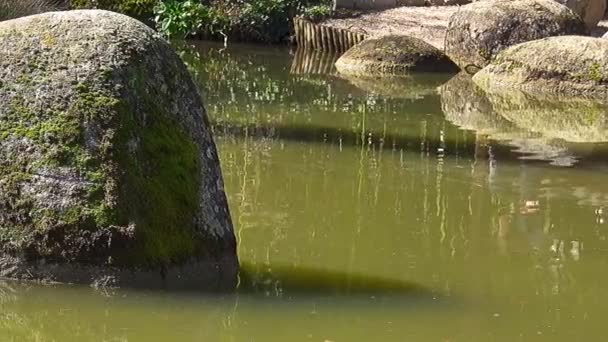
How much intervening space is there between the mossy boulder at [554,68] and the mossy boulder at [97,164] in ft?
35.8

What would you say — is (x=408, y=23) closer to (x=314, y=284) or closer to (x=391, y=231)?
(x=391, y=231)

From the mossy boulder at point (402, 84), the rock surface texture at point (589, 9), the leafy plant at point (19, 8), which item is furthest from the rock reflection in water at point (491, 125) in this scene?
the leafy plant at point (19, 8)

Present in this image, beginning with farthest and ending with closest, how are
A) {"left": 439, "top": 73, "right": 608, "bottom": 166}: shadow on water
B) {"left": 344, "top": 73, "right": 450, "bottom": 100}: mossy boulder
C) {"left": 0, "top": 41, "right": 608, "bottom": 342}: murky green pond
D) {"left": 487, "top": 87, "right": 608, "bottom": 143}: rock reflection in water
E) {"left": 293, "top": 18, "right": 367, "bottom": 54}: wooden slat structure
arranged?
{"left": 293, "top": 18, "right": 367, "bottom": 54}: wooden slat structure
{"left": 344, "top": 73, "right": 450, "bottom": 100}: mossy boulder
{"left": 487, "top": 87, "right": 608, "bottom": 143}: rock reflection in water
{"left": 439, "top": 73, "right": 608, "bottom": 166}: shadow on water
{"left": 0, "top": 41, "right": 608, "bottom": 342}: murky green pond

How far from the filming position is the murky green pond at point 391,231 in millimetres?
6402

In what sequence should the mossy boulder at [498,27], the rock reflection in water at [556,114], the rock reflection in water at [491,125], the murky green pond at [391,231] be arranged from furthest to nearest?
the mossy boulder at [498,27], the rock reflection in water at [556,114], the rock reflection in water at [491,125], the murky green pond at [391,231]

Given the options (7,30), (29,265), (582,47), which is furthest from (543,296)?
(582,47)

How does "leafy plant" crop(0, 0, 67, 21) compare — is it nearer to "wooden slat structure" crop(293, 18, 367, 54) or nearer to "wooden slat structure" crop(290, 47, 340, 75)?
"wooden slat structure" crop(290, 47, 340, 75)

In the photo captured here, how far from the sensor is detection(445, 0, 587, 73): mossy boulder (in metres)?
19.5

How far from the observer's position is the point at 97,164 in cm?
664

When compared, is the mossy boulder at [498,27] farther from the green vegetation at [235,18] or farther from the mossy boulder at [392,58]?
the green vegetation at [235,18]

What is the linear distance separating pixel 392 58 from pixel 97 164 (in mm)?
13070

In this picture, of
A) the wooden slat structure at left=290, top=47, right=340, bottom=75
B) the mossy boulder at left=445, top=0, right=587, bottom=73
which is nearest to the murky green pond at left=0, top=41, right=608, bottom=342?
the wooden slat structure at left=290, top=47, right=340, bottom=75

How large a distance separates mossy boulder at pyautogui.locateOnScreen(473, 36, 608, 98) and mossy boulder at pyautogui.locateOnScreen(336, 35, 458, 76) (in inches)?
55.6

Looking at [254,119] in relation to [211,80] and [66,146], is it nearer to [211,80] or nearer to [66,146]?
[211,80]
